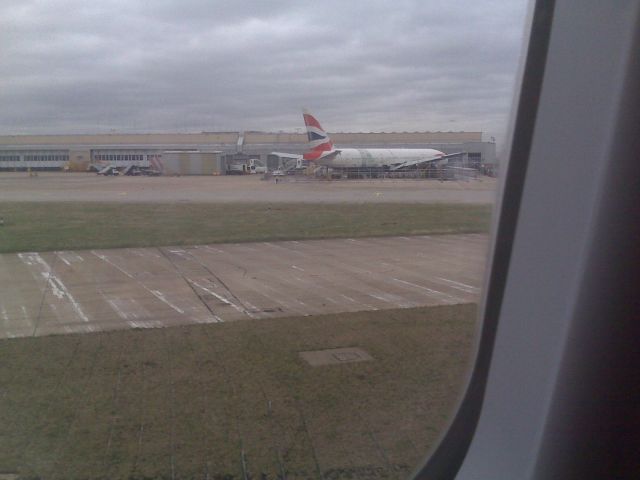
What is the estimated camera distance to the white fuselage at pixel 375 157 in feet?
141

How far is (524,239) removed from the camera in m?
2.33

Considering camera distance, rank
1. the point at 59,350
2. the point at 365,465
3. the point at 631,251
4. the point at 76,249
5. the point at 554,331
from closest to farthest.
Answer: the point at 631,251 < the point at 554,331 < the point at 365,465 < the point at 59,350 < the point at 76,249

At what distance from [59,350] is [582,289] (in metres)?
5.25

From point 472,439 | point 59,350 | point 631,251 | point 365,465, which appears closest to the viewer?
point 631,251

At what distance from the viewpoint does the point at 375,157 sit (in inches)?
1775

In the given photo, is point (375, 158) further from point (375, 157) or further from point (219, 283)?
point (219, 283)

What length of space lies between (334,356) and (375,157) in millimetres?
39840

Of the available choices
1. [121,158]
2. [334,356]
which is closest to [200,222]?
[334,356]

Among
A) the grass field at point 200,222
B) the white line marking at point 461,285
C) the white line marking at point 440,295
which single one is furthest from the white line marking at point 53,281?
the white line marking at point 461,285

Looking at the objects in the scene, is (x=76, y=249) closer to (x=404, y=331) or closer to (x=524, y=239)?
(x=404, y=331)

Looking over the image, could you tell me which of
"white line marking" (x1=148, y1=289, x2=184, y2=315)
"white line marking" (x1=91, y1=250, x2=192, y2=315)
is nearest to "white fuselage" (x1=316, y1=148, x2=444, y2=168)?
"white line marking" (x1=91, y1=250, x2=192, y2=315)

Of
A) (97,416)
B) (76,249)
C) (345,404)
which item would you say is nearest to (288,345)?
(345,404)

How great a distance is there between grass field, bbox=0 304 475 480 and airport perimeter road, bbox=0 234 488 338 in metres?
0.99

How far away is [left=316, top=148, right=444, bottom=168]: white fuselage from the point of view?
141ft
